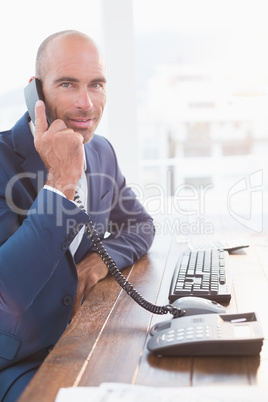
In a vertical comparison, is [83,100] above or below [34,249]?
above

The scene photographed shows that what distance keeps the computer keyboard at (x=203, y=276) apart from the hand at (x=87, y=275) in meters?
0.23

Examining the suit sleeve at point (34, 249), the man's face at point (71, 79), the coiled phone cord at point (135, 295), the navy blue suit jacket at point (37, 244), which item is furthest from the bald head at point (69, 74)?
the suit sleeve at point (34, 249)

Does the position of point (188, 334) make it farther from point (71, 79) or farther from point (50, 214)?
point (71, 79)

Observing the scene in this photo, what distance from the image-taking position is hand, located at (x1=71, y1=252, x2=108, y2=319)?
1391 millimetres

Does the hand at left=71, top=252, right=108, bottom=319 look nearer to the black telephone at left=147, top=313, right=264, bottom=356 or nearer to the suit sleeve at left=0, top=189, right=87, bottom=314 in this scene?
the suit sleeve at left=0, top=189, right=87, bottom=314

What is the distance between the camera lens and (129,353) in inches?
36.4

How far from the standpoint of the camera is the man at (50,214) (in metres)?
1.13

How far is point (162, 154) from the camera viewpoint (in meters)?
9.05

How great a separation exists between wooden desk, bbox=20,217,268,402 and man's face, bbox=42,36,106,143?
0.51 metres

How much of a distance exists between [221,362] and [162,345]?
0.36 ft

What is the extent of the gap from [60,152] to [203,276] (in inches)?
20.1

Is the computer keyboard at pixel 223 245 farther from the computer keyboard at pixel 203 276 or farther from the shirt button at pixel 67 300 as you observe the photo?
the shirt button at pixel 67 300

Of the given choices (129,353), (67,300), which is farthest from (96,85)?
(129,353)

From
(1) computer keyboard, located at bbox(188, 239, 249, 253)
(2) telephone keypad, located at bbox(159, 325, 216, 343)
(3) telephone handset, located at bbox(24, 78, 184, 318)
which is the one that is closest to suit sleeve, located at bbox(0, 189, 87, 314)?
(3) telephone handset, located at bbox(24, 78, 184, 318)
